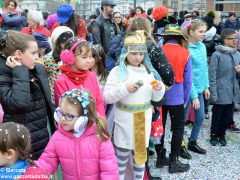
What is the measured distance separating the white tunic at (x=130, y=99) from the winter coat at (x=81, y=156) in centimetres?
77

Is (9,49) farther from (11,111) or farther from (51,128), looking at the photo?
(51,128)

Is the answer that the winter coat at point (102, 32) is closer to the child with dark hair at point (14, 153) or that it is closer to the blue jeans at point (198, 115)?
the blue jeans at point (198, 115)

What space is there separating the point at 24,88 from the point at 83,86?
59 cm

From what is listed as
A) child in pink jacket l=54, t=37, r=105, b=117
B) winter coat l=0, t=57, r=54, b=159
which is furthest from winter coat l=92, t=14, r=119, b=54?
winter coat l=0, t=57, r=54, b=159

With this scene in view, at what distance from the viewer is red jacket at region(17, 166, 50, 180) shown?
1845 mm

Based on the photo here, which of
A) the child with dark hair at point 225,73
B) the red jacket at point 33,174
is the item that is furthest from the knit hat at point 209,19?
the red jacket at point 33,174

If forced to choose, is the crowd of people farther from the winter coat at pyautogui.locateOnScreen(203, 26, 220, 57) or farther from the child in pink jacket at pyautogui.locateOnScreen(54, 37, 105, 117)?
the winter coat at pyautogui.locateOnScreen(203, 26, 220, 57)

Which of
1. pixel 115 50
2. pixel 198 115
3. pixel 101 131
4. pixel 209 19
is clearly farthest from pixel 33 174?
pixel 209 19

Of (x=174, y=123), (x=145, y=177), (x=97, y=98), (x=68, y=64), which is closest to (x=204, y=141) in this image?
(x=174, y=123)

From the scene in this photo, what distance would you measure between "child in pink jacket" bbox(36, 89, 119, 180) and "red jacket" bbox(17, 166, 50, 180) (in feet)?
0.85

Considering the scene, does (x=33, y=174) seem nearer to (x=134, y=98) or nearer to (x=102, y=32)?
(x=134, y=98)

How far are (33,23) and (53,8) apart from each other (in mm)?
12395

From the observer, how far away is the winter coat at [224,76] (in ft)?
14.5

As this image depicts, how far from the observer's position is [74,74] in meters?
2.71
